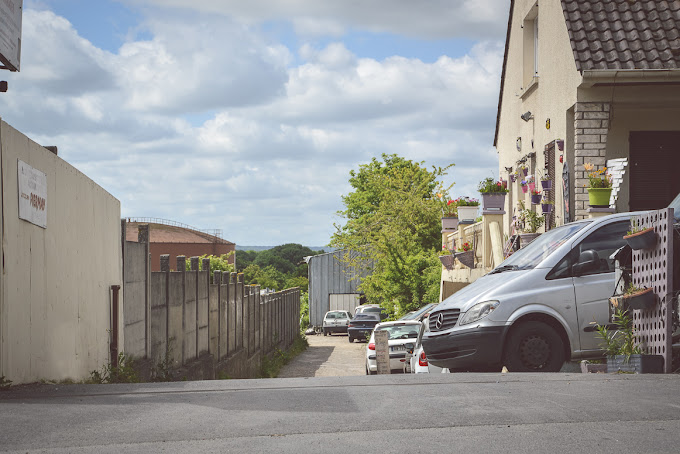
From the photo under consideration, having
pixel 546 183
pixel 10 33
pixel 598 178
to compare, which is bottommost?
pixel 598 178

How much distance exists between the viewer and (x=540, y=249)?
11047 mm

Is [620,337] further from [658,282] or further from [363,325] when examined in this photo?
[363,325]

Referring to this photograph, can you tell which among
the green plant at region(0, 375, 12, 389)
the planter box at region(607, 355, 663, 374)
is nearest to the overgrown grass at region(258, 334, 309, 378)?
the planter box at region(607, 355, 663, 374)

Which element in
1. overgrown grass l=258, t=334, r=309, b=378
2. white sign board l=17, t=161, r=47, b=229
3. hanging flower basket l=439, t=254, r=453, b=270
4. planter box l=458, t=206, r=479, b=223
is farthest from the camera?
overgrown grass l=258, t=334, r=309, b=378

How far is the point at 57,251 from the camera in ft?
32.4

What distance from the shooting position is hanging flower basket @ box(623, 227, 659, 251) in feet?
31.3

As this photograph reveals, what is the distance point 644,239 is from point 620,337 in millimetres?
1292

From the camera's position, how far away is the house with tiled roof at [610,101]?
15.5 meters

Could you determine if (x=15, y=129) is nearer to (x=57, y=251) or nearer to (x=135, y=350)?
(x=57, y=251)

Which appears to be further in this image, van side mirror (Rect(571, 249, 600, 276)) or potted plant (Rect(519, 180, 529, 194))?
potted plant (Rect(519, 180, 529, 194))

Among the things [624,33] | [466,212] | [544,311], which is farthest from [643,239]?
[466,212]

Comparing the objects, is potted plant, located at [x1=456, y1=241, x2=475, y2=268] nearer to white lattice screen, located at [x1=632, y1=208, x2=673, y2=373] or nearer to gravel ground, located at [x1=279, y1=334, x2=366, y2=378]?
gravel ground, located at [x1=279, y1=334, x2=366, y2=378]

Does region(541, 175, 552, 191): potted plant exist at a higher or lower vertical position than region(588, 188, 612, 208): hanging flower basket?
higher

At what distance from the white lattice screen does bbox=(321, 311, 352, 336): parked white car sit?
48710 mm
